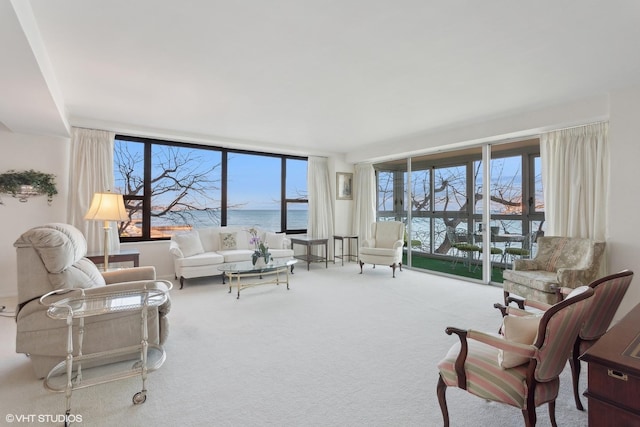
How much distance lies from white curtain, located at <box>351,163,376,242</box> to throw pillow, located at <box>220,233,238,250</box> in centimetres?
289

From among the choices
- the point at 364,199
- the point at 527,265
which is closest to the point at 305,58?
the point at 527,265

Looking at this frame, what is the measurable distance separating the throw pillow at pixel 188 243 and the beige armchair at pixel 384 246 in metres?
2.95

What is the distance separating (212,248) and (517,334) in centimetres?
501

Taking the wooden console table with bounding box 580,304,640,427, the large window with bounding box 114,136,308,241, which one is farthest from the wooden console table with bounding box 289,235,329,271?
the wooden console table with bounding box 580,304,640,427

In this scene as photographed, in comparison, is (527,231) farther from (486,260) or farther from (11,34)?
(11,34)

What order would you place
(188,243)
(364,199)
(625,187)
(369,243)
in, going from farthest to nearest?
(364,199) → (369,243) → (188,243) → (625,187)

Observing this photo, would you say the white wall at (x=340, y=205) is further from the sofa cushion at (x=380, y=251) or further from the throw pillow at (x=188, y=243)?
the throw pillow at (x=188, y=243)

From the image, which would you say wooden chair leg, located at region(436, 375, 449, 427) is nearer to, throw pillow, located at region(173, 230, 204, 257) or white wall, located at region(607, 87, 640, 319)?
white wall, located at region(607, 87, 640, 319)

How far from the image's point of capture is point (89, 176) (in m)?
4.64

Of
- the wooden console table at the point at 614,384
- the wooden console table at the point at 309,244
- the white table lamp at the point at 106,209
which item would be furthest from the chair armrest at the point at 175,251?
the wooden console table at the point at 614,384

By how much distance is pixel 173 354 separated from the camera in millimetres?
2586

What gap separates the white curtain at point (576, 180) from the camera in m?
3.71

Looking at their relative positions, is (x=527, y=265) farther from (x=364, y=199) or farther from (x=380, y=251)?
(x=364, y=199)

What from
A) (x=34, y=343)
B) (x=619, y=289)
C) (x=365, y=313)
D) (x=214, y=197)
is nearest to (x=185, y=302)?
(x=34, y=343)
